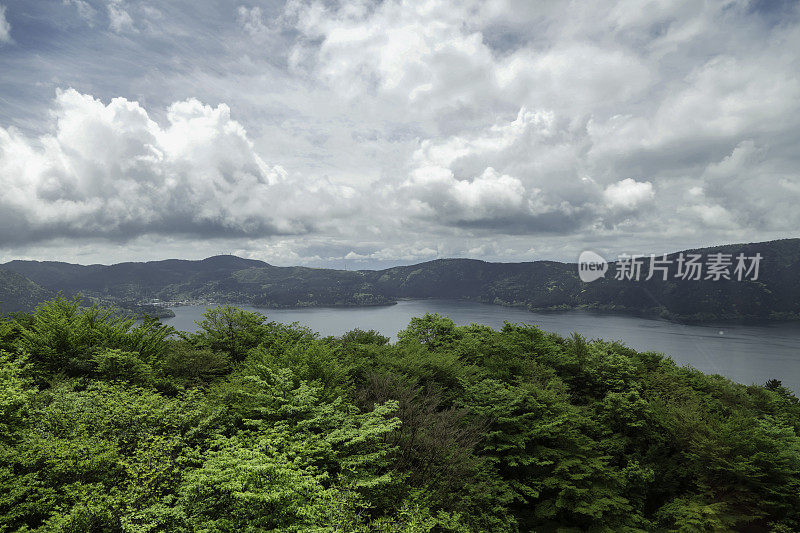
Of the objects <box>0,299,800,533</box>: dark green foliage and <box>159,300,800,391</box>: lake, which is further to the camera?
<box>159,300,800,391</box>: lake

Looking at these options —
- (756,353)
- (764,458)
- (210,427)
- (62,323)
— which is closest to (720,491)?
(764,458)

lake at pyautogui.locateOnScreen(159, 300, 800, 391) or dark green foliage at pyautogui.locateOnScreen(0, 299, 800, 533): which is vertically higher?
dark green foliage at pyautogui.locateOnScreen(0, 299, 800, 533)

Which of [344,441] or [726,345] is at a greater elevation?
[344,441]

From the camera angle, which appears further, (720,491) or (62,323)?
(720,491)

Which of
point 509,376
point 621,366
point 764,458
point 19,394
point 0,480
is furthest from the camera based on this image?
point 621,366

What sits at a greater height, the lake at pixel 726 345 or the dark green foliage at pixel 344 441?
the dark green foliage at pixel 344 441

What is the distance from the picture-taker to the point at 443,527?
47.1 ft

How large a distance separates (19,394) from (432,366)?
22.1 meters

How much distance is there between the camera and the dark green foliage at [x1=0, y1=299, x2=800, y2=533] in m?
10.4

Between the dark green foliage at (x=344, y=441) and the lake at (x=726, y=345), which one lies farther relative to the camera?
the lake at (x=726, y=345)

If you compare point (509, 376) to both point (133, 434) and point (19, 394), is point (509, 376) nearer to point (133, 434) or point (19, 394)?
point (133, 434)

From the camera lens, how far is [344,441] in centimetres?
1485

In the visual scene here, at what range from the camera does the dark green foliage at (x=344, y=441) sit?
411 inches

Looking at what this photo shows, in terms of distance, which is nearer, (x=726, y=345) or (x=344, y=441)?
(x=344, y=441)
